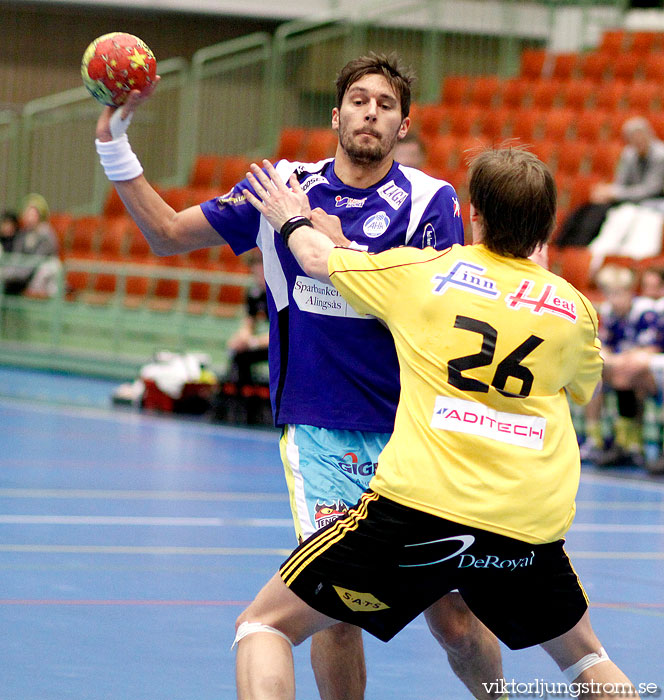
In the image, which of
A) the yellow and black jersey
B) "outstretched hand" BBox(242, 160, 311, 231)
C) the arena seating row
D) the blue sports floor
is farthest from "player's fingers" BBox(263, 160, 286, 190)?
the arena seating row

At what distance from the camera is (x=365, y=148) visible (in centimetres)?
395

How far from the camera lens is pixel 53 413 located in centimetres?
1279

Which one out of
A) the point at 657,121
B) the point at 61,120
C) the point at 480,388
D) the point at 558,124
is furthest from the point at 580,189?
the point at 480,388

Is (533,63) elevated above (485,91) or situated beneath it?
elevated above

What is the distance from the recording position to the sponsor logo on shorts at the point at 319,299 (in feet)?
12.7

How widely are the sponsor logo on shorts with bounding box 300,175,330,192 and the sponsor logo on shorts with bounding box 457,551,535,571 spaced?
137 cm

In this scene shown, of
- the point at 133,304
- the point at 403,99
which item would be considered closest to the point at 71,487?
the point at 403,99

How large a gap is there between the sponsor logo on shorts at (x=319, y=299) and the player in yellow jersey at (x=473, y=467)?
57 centimetres

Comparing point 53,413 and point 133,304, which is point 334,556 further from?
point 133,304

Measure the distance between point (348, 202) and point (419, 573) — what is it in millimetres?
1271

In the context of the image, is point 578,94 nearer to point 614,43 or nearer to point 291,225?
point 614,43

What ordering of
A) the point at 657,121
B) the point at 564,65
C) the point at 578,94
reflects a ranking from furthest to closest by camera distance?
the point at 564,65 → the point at 578,94 → the point at 657,121

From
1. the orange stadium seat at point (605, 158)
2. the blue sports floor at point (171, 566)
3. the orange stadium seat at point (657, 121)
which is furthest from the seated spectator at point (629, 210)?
the blue sports floor at point (171, 566)

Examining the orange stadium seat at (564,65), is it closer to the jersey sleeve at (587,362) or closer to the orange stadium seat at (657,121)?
the orange stadium seat at (657,121)
